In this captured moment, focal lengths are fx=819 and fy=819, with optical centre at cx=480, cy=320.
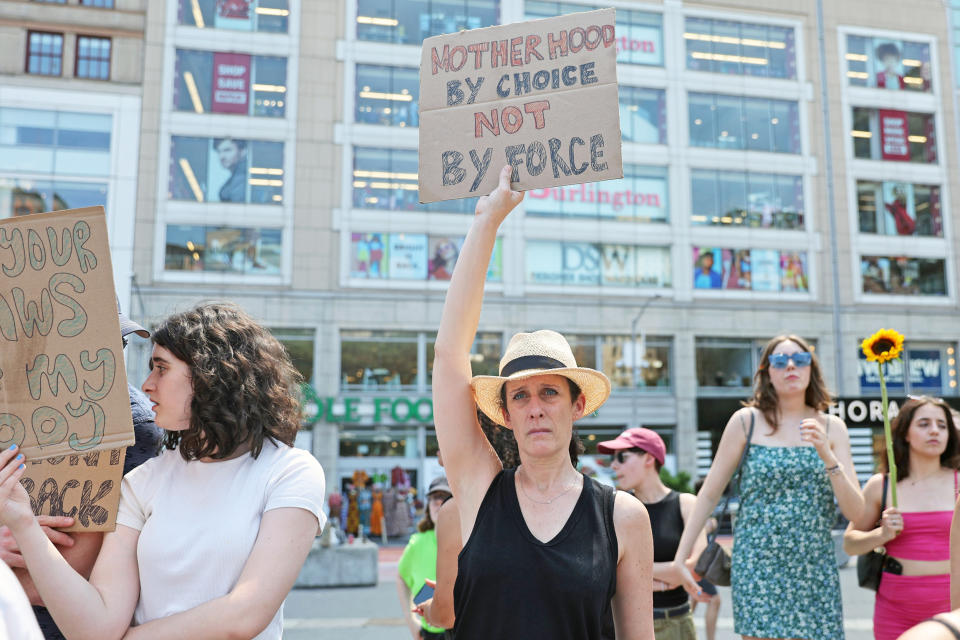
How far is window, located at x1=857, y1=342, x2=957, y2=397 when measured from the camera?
103 feet

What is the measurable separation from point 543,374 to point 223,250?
26495 millimetres

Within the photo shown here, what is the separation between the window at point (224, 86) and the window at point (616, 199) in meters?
9.81

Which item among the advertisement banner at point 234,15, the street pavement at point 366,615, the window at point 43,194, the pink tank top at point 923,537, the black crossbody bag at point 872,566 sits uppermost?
the advertisement banner at point 234,15

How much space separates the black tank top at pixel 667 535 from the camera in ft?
14.7

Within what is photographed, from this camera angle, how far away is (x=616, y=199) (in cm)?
2995

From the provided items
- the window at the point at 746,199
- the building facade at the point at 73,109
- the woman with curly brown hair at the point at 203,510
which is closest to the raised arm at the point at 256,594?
the woman with curly brown hair at the point at 203,510

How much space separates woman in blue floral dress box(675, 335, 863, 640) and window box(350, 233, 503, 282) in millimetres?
24133

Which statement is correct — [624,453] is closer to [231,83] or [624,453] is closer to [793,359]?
[793,359]

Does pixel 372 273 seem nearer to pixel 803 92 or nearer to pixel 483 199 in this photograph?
pixel 803 92

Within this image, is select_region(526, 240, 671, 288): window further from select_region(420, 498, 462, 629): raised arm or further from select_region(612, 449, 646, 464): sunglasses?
select_region(420, 498, 462, 629): raised arm

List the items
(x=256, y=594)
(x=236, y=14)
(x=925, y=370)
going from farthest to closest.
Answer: (x=925, y=370)
(x=236, y=14)
(x=256, y=594)

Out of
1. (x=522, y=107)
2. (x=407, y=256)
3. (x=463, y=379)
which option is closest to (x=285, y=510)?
(x=463, y=379)

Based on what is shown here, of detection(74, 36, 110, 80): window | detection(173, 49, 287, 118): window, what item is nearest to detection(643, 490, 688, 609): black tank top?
detection(173, 49, 287, 118): window

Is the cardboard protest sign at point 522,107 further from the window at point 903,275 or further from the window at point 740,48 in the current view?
the window at point 903,275
